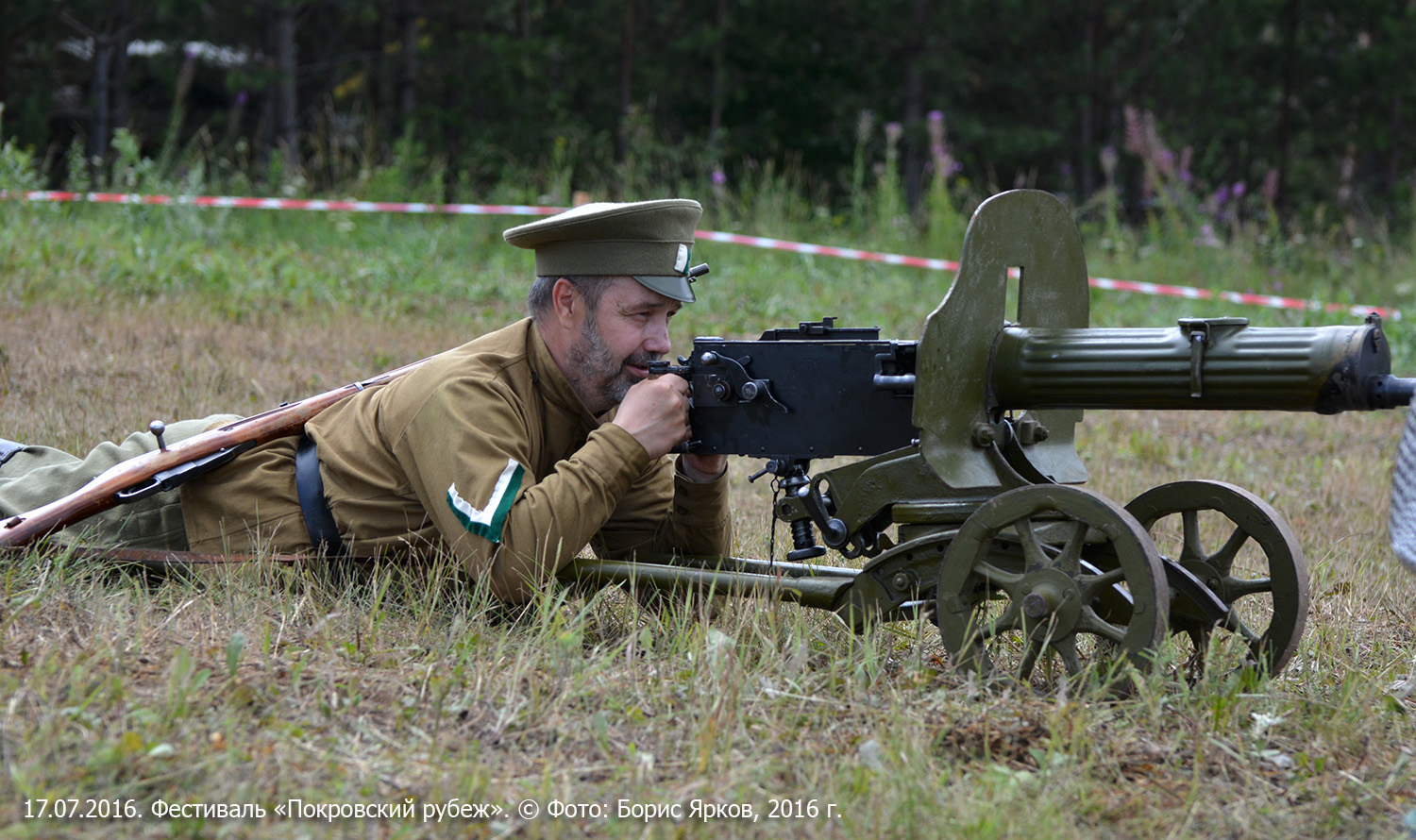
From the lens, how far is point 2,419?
19.3 ft

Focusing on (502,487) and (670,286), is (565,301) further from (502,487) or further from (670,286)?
(502,487)

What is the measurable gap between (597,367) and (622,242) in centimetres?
39

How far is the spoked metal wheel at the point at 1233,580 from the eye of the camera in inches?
124

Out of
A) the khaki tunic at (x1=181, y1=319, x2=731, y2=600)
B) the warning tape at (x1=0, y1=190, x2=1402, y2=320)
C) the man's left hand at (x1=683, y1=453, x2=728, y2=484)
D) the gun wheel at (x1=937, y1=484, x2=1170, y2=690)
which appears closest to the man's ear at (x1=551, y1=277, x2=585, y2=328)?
the khaki tunic at (x1=181, y1=319, x2=731, y2=600)

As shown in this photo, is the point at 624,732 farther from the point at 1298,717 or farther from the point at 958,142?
the point at 958,142

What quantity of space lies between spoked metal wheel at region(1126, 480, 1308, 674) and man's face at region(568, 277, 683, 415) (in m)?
1.51

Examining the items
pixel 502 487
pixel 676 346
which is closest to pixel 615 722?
pixel 502 487

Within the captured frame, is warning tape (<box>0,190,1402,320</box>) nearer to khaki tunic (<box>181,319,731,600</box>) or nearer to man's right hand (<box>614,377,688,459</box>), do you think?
khaki tunic (<box>181,319,731,600</box>)

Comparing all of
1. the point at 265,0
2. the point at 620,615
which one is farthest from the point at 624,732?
the point at 265,0

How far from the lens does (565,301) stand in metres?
3.85

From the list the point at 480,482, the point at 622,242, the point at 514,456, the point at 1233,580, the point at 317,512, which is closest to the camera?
the point at 1233,580

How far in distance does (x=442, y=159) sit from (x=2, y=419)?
10.9m

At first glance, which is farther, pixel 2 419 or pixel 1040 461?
pixel 2 419

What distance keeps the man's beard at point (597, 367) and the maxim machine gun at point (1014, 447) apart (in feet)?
0.85
